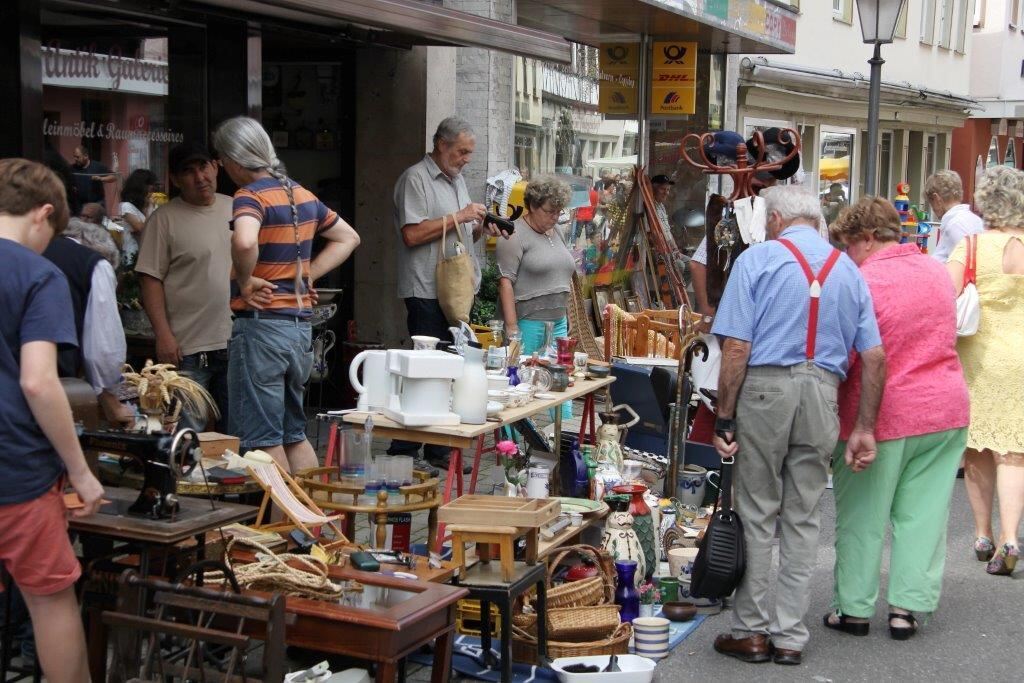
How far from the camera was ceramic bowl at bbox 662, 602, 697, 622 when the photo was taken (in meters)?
6.16

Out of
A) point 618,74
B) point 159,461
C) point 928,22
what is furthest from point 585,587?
point 928,22

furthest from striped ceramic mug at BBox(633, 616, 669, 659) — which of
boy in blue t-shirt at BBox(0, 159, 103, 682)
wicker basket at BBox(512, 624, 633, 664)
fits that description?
boy in blue t-shirt at BBox(0, 159, 103, 682)

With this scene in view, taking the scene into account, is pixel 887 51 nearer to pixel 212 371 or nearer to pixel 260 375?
pixel 212 371

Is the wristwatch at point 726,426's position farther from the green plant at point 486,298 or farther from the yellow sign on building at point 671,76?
the yellow sign on building at point 671,76

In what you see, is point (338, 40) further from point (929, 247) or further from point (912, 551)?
point (929, 247)

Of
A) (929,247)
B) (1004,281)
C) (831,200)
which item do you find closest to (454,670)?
(1004,281)

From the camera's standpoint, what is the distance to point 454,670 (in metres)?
5.30

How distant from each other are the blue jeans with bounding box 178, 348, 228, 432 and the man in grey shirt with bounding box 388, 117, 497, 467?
1.27m

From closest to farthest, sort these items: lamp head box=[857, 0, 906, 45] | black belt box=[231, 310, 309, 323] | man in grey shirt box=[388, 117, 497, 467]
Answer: black belt box=[231, 310, 309, 323]
man in grey shirt box=[388, 117, 497, 467]
lamp head box=[857, 0, 906, 45]

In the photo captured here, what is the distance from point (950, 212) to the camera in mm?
10367

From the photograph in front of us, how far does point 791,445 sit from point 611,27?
28.2 ft

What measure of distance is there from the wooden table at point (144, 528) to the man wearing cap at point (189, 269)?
249 cm

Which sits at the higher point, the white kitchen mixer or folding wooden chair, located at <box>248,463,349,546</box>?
the white kitchen mixer

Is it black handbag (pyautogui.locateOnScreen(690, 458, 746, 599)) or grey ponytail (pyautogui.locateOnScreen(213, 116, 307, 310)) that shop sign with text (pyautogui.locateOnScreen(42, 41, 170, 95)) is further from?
black handbag (pyautogui.locateOnScreen(690, 458, 746, 599))
